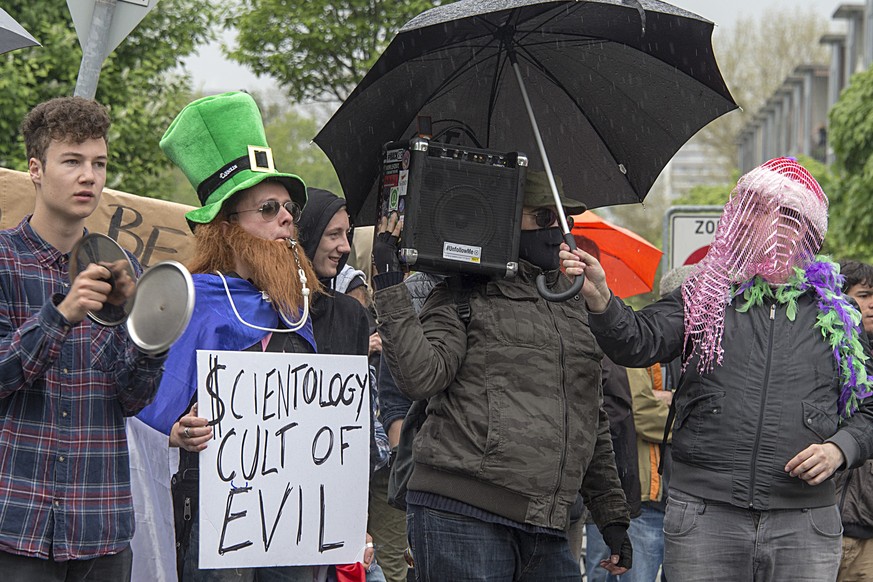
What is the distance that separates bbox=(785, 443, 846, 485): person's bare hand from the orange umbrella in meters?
4.66

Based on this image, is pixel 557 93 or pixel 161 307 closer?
pixel 161 307

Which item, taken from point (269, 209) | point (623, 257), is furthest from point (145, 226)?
point (623, 257)

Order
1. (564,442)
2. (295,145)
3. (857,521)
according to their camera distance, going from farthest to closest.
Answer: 1. (295,145)
2. (857,521)
3. (564,442)

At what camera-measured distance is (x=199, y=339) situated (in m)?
4.08

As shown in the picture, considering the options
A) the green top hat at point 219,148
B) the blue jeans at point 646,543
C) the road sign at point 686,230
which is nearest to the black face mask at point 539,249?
the green top hat at point 219,148

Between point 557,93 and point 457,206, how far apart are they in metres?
0.89

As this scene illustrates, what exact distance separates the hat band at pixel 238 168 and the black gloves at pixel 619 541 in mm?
1657

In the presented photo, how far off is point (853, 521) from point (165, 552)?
322 centimetres

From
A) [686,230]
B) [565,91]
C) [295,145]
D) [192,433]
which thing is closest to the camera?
[192,433]

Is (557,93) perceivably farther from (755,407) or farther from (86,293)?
(86,293)

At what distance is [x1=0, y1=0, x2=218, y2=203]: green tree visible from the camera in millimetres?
14102

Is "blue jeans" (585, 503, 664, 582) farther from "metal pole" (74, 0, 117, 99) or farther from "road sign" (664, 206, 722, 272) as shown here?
"road sign" (664, 206, 722, 272)

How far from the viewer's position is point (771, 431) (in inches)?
168

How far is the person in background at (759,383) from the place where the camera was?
14.0ft
